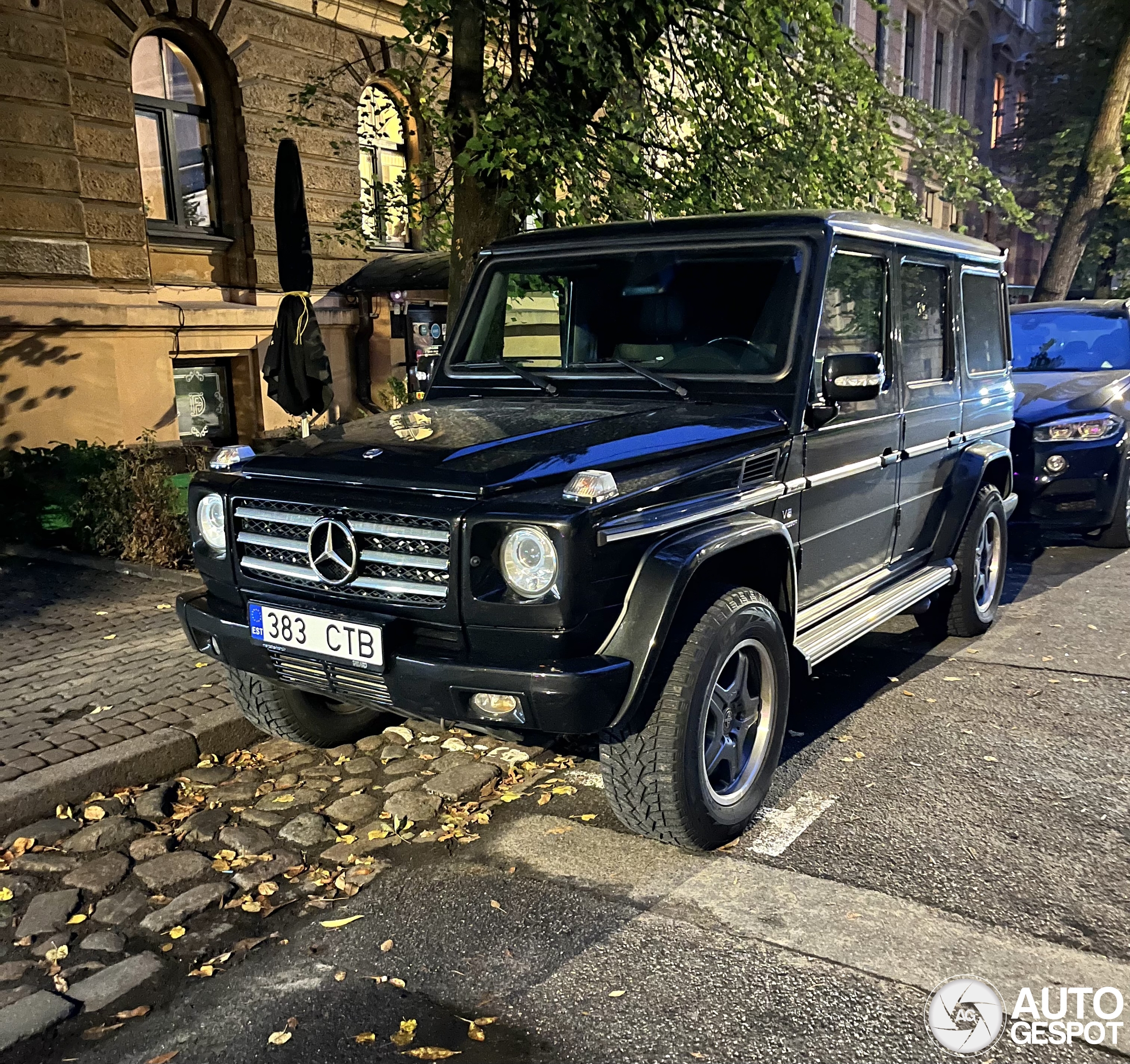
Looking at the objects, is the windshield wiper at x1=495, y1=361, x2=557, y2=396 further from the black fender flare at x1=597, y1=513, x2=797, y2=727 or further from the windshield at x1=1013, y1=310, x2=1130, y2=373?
the windshield at x1=1013, y1=310, x2=1130, y2=373

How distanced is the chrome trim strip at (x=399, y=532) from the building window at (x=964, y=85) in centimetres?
3639

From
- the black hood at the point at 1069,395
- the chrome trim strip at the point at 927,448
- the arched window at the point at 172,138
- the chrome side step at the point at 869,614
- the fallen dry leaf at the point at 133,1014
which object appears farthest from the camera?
the arched window at the point at 172,138

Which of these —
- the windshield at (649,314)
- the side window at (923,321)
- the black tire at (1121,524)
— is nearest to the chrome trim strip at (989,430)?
the side window at (923,321)

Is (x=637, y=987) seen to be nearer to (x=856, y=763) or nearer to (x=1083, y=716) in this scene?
(x=856, y=763)

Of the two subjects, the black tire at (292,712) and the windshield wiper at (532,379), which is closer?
the black tire at (292,712)

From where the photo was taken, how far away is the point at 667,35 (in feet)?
27.3

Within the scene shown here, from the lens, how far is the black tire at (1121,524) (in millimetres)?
8055

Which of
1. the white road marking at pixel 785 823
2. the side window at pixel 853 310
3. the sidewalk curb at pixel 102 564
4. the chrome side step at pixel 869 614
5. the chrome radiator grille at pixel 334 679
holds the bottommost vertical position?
the white road marking at pixel 785 823

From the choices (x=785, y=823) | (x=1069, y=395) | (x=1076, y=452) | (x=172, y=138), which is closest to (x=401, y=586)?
(x=785, y=823)

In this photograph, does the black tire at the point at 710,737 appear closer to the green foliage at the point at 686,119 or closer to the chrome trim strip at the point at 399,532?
the chrome trim strip at the point at 399,532

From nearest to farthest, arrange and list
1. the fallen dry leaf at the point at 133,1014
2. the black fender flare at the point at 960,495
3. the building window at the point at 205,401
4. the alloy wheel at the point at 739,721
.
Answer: the fallen dry leaf at the point at 133,1014 → the alloy wheel at the point at 739,721 → the black fender flare at the point at 960,495 → the building window at the point at 205,401

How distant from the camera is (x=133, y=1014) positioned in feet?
9.39

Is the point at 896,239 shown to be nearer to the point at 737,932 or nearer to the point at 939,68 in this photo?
the point at 737,932

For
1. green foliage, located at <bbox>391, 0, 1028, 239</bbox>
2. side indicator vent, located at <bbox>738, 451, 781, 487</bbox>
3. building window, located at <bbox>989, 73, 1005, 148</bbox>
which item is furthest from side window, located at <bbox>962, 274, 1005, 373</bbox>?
building window, located at <bbox>989, 73, 1005, 148</bbox>
